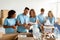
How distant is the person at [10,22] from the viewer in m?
1.77

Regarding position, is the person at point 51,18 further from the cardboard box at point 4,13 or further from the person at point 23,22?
the cardboard box at point 4,13

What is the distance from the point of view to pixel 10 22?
179 centimetres

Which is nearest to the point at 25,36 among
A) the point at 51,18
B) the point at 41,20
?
the point at 41,20

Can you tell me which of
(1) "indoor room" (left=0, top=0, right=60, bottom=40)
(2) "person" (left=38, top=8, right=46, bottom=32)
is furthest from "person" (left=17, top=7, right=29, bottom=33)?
(2) "person" (left=38, top=8, right=46, bottom=32)

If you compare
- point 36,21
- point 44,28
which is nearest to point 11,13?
point 36,21

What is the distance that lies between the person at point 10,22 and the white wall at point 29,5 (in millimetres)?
63

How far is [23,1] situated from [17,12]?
15 centimetres

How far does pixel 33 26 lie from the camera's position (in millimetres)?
1828

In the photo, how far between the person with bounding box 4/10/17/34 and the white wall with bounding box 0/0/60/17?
0.06m

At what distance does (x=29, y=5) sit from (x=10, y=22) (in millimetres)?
308

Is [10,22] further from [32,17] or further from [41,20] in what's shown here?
[41,20]

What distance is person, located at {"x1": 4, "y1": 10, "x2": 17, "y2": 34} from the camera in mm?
1771

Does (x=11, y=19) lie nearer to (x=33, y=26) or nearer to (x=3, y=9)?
(x=3, y=9)

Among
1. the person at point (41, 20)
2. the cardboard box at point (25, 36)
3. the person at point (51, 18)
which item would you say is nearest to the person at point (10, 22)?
the cardboard box at point (25, 36)
